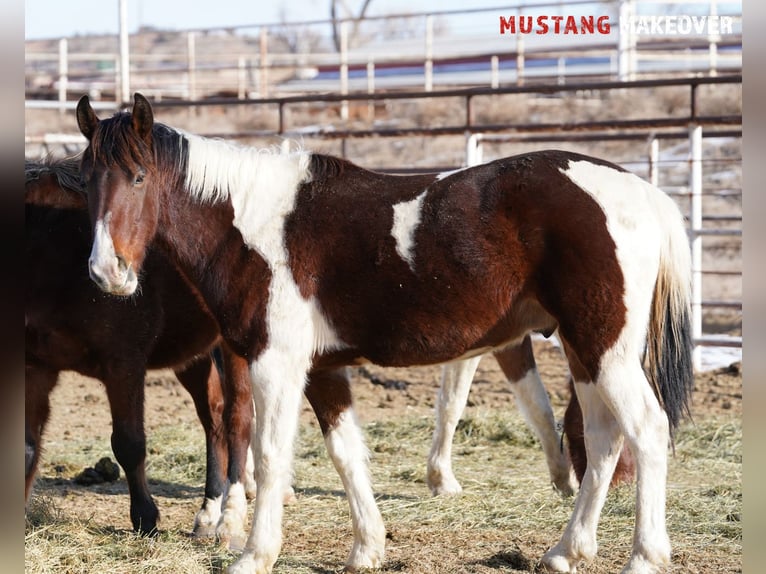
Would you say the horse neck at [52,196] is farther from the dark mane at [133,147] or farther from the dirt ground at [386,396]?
the dirt ground at [386,396]

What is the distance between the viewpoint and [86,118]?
12.4 feet

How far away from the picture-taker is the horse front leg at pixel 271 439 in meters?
3.75

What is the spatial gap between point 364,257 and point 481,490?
218 cm

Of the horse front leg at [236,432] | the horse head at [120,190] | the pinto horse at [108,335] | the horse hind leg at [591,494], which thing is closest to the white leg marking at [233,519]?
the horse front leg at [236,432]

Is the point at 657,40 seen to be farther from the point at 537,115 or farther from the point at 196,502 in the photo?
the point at 196,502

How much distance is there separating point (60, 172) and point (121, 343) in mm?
1010

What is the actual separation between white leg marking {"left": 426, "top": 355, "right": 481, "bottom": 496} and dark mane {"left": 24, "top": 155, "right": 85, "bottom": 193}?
7.67 ft

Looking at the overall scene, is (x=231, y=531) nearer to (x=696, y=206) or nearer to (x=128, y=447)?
(x=128, y=447)

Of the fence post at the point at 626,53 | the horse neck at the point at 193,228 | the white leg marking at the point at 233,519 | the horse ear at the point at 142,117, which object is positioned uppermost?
the fence post at the point at 626,53

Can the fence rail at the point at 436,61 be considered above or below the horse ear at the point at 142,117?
above

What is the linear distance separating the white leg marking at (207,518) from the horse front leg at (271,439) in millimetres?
826

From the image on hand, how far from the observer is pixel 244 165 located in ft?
13.2

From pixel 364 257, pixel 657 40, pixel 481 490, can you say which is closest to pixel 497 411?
pixel 481 490

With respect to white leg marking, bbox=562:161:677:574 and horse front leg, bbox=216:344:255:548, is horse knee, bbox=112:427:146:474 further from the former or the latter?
white leg marking, bbox=562:161:677:574
